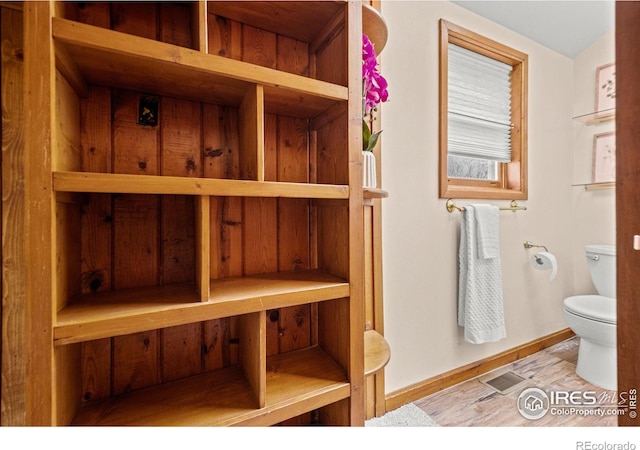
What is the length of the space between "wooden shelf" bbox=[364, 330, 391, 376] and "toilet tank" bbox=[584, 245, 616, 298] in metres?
1.70

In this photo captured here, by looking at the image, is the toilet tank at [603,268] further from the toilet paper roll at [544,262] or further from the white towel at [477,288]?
the white towel at [477,288]

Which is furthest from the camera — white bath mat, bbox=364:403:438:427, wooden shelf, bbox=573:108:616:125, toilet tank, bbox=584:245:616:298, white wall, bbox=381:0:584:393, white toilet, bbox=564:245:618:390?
wooden shelf, bbox=573:108:616:125

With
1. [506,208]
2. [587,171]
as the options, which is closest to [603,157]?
[587,171]

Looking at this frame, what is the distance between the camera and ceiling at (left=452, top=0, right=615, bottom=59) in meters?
1.68

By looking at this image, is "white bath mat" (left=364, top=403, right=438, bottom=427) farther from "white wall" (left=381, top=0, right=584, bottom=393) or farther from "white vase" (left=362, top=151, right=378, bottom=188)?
"white vase" (left=362, top=151, right=378, bottom=188)

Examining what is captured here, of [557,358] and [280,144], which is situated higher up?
[280,144]

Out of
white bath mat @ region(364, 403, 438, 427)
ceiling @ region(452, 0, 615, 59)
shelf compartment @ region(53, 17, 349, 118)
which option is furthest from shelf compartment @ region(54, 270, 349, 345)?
ceiling @ region(452, 0, 615, 59)

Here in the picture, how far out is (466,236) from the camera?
5.29ft

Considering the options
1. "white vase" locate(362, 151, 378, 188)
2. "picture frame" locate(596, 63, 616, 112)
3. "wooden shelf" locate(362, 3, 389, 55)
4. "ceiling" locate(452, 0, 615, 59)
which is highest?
Result: "ceiling" locate(452, 0, 615, 59)

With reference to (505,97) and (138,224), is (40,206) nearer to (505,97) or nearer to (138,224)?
(138,224)

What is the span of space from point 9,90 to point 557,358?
291 cm

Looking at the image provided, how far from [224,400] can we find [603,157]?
113 inches

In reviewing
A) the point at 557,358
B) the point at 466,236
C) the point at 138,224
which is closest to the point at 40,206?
the point at 138,224

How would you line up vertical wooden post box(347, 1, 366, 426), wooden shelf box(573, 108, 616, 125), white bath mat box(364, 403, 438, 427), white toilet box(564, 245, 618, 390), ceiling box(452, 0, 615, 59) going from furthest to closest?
wooden shelf box(573, 108, 616, 125) < ceiling box(452, 0, 615, 59) < white toilet box(564, 245, 618, 390) < white bath mat box(364, 403, 438, 427) < vertical wooden post box(347, 1, 366, 426)
